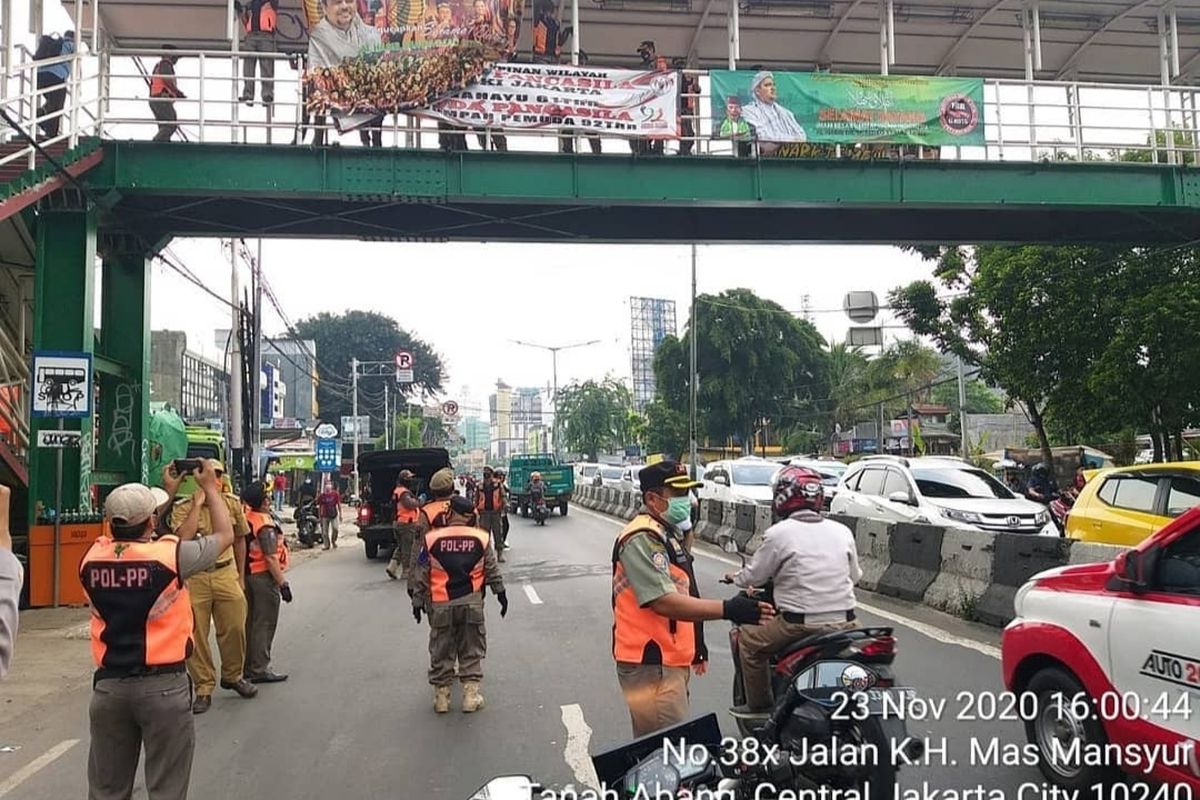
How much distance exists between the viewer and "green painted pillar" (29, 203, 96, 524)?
12.4m

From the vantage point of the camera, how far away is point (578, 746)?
5668 mm

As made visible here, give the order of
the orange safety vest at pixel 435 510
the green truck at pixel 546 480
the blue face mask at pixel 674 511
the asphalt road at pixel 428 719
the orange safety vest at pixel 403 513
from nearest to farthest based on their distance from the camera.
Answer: the blue face mask at pixel 674 511 < the asphalt road at pixel 428 719 < the orange safety vest at pixel 435 510 < the orange safety vest at pixel 403 513 < the green truck at pixel 546 480

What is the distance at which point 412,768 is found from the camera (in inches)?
213

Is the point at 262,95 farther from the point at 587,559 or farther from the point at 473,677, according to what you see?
the point at 473,677

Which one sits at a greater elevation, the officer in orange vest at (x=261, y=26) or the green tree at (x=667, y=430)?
the officer in orange vest at (x=261, y=26)

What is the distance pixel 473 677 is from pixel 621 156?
933 centimetres

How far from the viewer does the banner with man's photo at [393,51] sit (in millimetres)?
13328

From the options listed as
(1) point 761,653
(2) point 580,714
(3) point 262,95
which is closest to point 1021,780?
(1) point 761,653

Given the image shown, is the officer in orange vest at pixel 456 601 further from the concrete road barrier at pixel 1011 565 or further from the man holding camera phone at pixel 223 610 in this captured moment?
the concrete road barrier at pixel 1011 565

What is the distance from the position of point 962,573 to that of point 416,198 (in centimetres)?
918

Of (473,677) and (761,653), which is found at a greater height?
(761,653)

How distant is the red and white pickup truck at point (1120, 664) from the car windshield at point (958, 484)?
833 cm

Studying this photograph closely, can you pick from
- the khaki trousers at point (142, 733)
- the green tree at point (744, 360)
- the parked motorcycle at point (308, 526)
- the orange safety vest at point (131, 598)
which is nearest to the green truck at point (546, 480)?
the parked motorcycle at point (308, 526)

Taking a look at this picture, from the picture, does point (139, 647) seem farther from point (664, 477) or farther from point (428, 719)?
point (428, 719)
